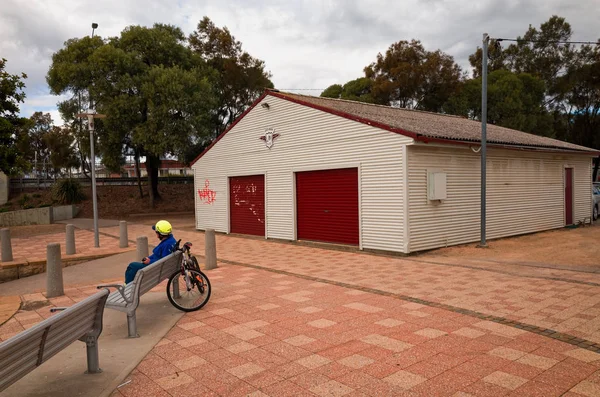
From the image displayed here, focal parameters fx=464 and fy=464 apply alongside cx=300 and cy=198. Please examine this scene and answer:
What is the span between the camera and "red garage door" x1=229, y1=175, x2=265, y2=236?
17625mm

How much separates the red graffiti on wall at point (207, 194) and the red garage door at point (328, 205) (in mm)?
5699

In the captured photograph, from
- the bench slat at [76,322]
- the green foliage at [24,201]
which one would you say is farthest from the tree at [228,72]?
the bench slat at [76,322]

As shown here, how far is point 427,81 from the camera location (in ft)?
128

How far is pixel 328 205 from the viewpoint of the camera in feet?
48.3

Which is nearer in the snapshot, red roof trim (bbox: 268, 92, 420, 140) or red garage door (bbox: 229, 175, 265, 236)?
red roof trim (bbox: 268, 92, 420, 140)

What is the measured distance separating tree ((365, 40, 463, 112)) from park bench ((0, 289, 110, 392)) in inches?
1449

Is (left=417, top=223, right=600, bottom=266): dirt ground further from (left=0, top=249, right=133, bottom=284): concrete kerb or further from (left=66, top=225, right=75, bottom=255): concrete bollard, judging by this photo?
(left=66, top=225, right=75, bottom=255): concrete bollard

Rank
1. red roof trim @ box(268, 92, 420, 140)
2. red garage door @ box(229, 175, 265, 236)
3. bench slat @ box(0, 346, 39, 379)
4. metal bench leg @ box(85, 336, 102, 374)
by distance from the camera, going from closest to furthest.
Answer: bench slat @ box(0, 346, 39, 379) < metal bench leg @ box(85, 336, 102, 374) < red roof trim @ box(268, 92, 420, 140) < red garage door @ box(229, 175, 265, 236)

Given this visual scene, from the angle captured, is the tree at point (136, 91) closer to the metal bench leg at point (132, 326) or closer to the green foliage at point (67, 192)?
the green foliage at point (67, 192)

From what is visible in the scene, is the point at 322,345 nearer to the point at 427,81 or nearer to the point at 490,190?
the point at 490,190

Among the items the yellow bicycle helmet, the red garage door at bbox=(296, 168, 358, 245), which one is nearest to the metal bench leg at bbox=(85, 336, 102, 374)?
the yellow bicycle helmet

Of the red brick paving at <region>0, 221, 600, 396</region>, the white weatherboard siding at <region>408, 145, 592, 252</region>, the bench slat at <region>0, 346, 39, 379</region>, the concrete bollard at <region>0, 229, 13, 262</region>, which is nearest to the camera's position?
the bench slat at <region>0, 346, 39, 379</region>

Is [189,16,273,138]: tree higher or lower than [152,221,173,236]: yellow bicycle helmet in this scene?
higher

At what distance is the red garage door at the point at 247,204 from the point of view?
17.6 m
